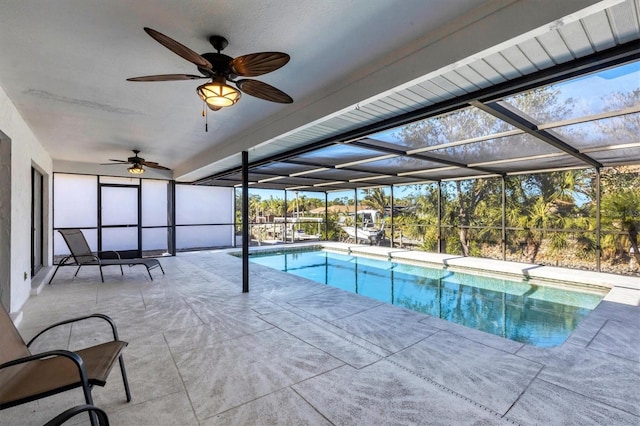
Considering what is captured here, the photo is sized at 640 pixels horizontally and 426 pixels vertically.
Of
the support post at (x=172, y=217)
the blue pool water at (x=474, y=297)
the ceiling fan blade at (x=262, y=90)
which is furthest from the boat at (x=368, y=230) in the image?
the ceiling fan blade at (x=262, y=90)

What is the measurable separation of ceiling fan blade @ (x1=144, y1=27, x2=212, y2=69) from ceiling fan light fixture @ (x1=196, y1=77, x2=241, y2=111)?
147 millimetres

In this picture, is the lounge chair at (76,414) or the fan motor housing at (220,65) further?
the fan motor housing at (220,65)

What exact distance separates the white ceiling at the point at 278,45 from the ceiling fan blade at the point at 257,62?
33 cm

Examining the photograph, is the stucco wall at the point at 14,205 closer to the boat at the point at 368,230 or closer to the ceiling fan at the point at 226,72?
the ceiling fan at the point at 226,72

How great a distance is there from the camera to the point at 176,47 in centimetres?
189

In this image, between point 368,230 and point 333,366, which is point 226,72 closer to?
point 333,366

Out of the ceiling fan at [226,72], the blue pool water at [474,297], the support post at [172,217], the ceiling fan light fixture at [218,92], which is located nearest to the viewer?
the ceiling fan at [226,72]

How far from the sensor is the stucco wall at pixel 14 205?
3490 millimetres

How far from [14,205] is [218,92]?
3.38 meters

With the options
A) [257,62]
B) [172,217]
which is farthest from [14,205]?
[172,217]

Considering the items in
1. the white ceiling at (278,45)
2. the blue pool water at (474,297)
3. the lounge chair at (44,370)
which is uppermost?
the white ceiling at (278,45)

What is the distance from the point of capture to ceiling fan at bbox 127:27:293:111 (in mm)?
2084

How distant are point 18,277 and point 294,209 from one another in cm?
1075

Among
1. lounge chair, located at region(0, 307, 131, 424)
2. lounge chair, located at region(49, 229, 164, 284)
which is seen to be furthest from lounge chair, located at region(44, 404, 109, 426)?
lounge chair, located at region(49, 229, 164, 284)
